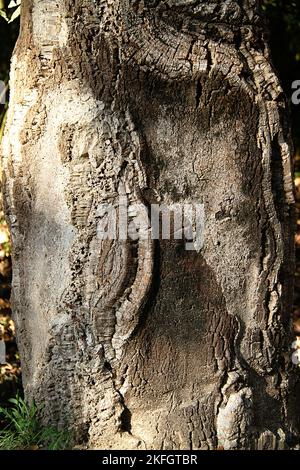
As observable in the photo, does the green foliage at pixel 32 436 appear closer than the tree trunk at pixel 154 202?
No

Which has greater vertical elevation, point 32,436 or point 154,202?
point 154,202

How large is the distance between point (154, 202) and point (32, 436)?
1076 millimetres

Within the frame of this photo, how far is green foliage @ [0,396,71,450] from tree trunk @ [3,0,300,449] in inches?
2.4

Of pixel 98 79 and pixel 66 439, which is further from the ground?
pixel 98 79

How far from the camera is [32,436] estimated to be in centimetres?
313

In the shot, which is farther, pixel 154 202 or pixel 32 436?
pixel 32 436

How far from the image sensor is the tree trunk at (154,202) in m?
2.89

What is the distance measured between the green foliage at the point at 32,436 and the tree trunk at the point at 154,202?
2.4 inches

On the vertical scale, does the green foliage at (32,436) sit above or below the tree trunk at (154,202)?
below

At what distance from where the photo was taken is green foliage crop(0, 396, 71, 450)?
305 cm

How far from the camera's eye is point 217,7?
2.89 meters
